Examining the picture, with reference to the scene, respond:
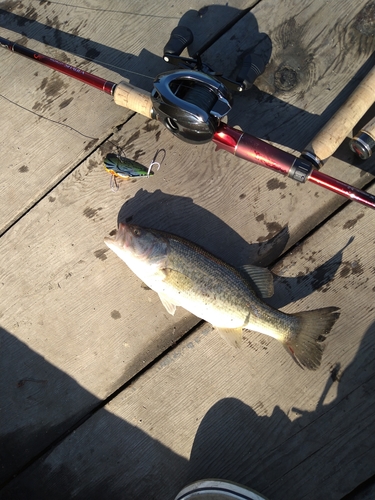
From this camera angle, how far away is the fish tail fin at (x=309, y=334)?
2262 mm

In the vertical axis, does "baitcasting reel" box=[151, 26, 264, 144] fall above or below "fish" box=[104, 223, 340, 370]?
above

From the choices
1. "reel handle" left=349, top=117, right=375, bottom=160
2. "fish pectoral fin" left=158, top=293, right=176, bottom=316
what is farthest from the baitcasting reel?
"fish pectoral fin" left=158, top=293, right=176, bottom=316

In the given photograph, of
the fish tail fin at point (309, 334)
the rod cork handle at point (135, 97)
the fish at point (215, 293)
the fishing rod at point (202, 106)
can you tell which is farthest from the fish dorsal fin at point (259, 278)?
the rod cork handle at point (135, 97)

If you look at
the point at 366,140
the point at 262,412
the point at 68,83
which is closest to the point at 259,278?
the point at 262,412

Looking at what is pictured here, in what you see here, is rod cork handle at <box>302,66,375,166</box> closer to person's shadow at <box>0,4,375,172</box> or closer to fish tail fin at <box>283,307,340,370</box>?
person's shadow at <box>0,4,375,172</box>

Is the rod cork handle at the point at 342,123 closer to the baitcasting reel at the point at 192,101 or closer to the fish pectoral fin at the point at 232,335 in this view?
the baitcasting reel at the point at 192,101

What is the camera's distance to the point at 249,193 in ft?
8.14

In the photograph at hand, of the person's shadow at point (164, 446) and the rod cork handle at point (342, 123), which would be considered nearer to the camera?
the rod cork handle at point (342, 123)

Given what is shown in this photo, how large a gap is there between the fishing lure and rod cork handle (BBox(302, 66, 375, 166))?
1061 mm

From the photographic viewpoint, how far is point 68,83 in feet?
8.63

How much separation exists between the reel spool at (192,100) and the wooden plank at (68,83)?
726 mm

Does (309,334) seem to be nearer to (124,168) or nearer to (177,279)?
(177,279)

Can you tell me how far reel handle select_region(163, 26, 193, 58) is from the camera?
2.26 metres

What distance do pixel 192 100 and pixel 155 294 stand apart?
1.29 metres
